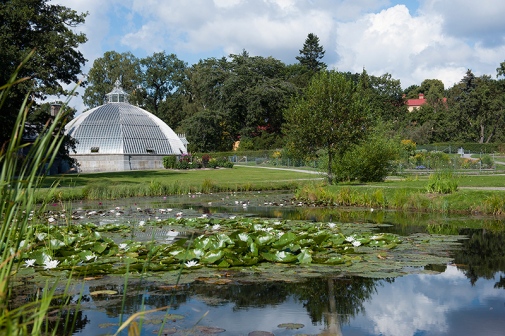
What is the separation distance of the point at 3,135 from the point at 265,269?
2393 cm

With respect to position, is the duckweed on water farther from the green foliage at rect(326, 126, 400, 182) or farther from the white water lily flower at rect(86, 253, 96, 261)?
the green foliage at rect(326, 126, 400, 182)

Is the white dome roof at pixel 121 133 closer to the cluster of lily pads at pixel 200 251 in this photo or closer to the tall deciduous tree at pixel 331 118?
the tall deciduous tree at pixel 331 118

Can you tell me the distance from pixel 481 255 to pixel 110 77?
7786 cm

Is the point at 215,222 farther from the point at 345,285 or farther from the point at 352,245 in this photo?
the point at 345,285

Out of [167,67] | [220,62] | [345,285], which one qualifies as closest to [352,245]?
[345,285]

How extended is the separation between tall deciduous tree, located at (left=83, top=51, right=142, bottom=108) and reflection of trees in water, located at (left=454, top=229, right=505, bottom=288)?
7224cm

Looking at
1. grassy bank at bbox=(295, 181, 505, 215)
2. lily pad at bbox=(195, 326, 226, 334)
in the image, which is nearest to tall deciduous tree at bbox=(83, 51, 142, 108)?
grassy bank at bbox=(295, 181, 505, 215)

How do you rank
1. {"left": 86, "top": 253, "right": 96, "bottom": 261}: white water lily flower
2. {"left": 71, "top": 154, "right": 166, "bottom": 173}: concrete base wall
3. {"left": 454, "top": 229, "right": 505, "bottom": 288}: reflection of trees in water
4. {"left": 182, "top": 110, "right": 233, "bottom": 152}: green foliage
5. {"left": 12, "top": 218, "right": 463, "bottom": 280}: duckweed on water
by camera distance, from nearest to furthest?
{"left": 12, "top": 218, "right": 463, "bottom": 280}: duckweed on water
{"left": 86, "top": 253, "right": 96, "bottom": 261}: white water lily flower
{"left": 454, "top": 229, "right": 505, "bottom": 288}: reflection of trees in water
{"left": 71, "top": 154, "right": 166, "bottom": 173}: concrete base wall
{"left": 182, "top": 110, "right": 233, "bottom": 152}: green foliage

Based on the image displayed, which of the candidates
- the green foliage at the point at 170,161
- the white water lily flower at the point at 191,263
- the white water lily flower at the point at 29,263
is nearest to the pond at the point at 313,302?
the white water lily flower at the point at 191,263

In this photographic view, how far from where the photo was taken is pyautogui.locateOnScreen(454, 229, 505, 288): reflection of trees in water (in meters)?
8.33

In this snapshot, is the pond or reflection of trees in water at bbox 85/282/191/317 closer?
the pond

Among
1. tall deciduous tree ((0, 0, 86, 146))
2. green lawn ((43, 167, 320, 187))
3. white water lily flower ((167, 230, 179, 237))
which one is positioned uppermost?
tall deciduous tree ((0, 0, 86, 146))

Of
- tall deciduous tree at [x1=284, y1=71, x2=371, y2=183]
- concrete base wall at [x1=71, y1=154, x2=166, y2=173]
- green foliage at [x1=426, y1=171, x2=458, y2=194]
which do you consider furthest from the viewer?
concrete base wall at [x1=71, y1=154, x2=166, y2=173]

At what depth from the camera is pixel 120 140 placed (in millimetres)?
53469
